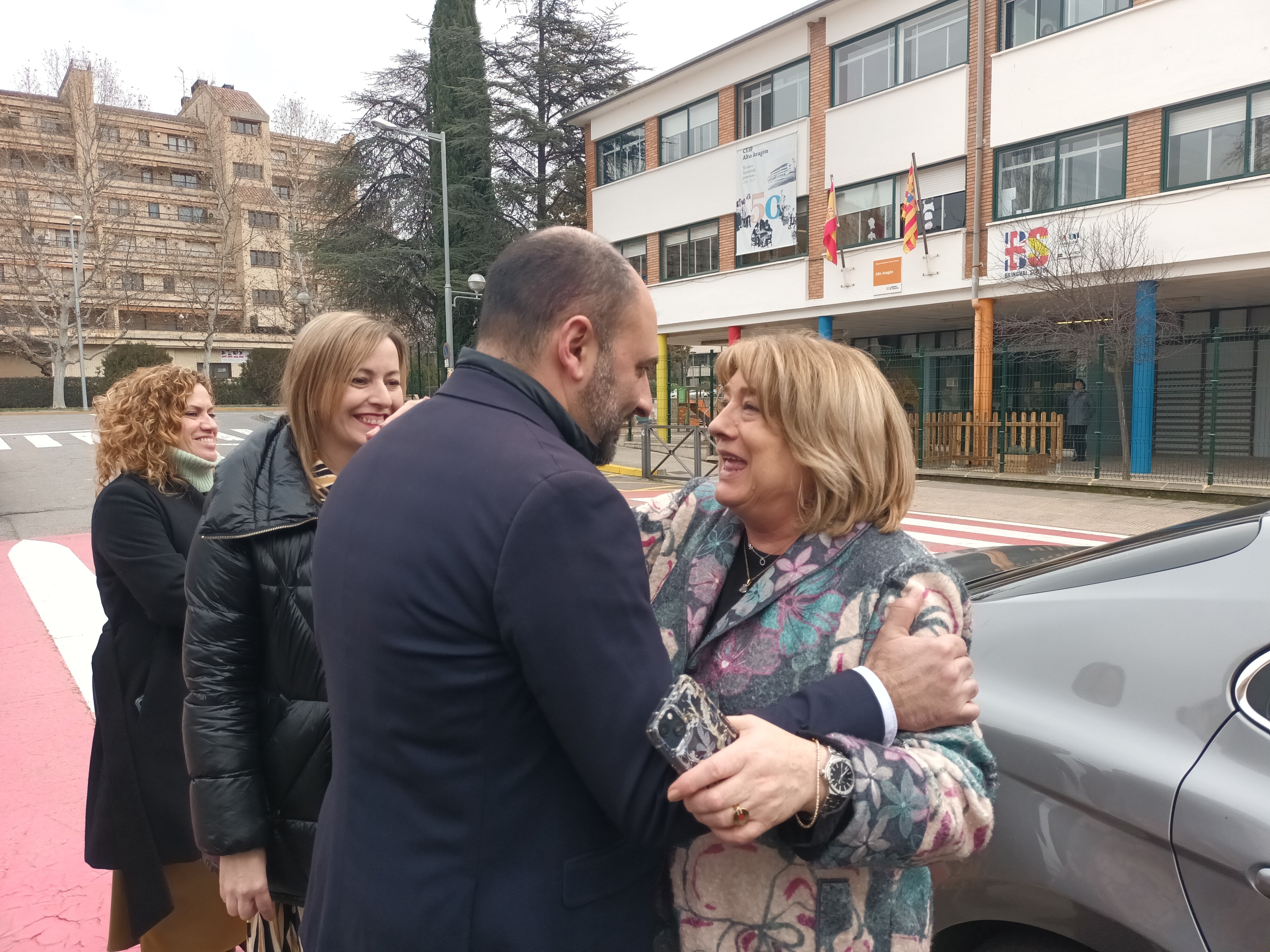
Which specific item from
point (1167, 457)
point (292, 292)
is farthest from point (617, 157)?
point (292, 292)

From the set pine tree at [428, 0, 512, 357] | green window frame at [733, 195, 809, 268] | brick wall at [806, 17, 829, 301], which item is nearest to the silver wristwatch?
brick wall at [806, 17, 829, 301]

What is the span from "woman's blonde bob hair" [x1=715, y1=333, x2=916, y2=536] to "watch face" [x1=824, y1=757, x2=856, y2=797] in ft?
1.53

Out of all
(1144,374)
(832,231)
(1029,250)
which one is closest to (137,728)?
(1144,374)

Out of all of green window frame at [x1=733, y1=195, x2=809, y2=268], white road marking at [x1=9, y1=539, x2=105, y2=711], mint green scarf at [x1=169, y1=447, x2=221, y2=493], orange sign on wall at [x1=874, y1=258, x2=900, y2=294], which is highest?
green window frame at [x1=733, y1=195, x2=809, y2=268]

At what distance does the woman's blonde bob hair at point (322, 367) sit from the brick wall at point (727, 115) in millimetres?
23330

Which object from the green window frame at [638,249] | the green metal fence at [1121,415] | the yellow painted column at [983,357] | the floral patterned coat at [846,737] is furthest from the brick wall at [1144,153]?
the floral patterned coat at [846,737]

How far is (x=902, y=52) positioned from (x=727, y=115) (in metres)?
5.47

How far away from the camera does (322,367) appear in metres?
2.30

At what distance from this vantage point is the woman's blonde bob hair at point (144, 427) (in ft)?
9.07

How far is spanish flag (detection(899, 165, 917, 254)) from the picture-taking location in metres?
19.0

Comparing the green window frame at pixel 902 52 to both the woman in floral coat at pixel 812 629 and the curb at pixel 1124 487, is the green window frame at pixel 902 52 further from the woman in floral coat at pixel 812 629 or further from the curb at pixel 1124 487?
the woman in floral coat at pixel 812 629

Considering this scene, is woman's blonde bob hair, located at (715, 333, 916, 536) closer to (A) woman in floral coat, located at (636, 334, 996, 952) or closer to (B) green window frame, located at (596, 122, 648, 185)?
(A) woman in floral coat, located at (636, 334, 996, 952)

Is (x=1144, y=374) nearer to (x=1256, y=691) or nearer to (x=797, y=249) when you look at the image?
(x=797, y=249)

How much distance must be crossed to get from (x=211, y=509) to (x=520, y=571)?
1.14 metres
